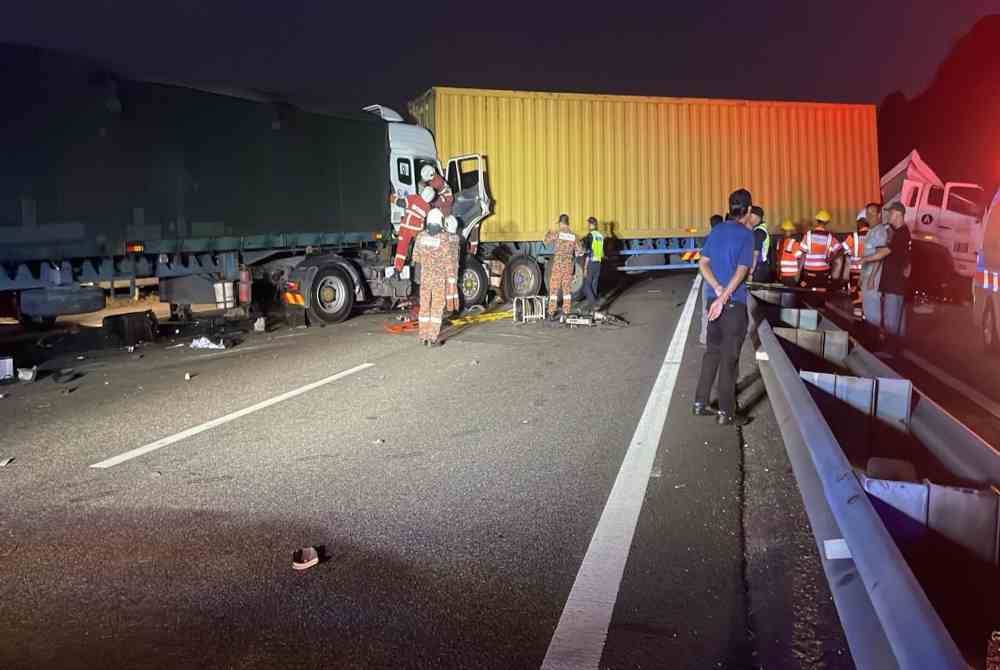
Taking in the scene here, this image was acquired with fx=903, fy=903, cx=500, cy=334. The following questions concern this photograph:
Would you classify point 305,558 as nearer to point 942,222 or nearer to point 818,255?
point 818,255

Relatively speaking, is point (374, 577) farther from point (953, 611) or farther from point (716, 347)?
point (716, 347)

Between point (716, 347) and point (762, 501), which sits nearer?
point (762, 501)

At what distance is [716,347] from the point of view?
700 cm

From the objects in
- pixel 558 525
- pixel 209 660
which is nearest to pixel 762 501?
pixel 558 525

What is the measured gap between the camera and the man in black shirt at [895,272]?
33.6 ft

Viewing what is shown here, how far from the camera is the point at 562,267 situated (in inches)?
605

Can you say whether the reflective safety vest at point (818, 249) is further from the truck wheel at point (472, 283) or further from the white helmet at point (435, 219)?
the white helmet at point (435, 219)

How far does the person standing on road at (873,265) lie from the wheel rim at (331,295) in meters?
8.33

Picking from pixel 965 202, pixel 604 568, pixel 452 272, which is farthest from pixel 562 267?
pixel 604 568

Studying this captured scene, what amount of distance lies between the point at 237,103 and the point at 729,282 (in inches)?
378

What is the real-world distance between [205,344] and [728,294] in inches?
316

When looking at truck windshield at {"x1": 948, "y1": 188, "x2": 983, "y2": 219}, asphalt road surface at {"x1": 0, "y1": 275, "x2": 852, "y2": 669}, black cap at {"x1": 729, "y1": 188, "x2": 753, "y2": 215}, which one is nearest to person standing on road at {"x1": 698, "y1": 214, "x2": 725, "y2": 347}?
black cap at {"x1": 729, "y1": 188, "x2": 753, "y2": 215}

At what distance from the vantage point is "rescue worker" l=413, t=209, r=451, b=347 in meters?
11.8

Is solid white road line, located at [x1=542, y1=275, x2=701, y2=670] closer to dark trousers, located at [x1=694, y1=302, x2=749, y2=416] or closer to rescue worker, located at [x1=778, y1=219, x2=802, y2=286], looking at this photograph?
dark trousers, located at [x1=694, y1=302, x2=749, y2=416]
